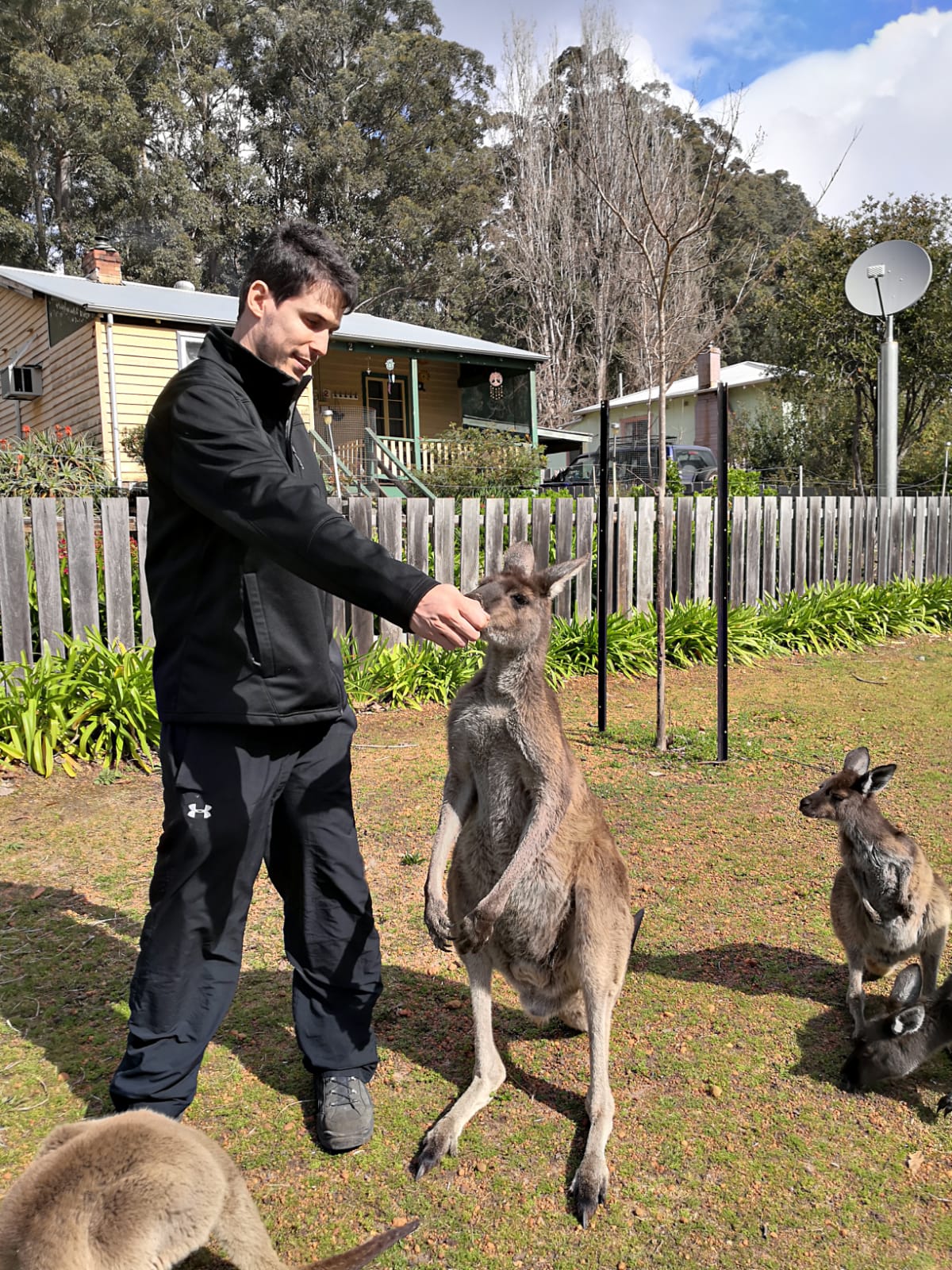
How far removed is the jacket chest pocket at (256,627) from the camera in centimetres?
250

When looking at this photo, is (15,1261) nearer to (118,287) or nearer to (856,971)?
(856,971)

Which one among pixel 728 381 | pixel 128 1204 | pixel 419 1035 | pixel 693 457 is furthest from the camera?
pixel 728 381

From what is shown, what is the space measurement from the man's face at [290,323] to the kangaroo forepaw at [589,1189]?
7.79 feet

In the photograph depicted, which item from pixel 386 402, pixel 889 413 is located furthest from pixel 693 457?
pixel 889 413

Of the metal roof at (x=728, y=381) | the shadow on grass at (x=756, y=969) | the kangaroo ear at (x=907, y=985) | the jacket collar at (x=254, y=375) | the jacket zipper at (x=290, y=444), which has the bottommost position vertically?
the shadow on grass at (x=756, y=969)

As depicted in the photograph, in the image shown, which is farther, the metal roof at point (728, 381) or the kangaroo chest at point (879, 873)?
the metal roof at point (728, 381)

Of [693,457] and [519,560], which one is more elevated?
[693,457]

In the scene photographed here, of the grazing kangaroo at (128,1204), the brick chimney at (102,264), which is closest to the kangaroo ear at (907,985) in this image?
the grazing kangaroo at (128,1204)

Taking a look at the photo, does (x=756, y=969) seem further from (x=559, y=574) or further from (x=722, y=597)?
(x=722, y=597)

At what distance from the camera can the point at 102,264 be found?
19172 millimetres

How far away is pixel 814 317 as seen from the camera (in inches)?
801

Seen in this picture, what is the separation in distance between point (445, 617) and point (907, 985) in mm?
1929

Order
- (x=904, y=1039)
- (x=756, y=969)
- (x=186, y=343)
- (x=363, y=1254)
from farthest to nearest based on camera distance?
1. (x=186, y=343)
2. (x=756, y=969)
3. (x=904, y=1039)
4. (x=363, y=1254)

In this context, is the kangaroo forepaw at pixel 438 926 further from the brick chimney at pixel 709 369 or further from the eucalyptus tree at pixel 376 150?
the eucalyptus tree at pixel 376 150
